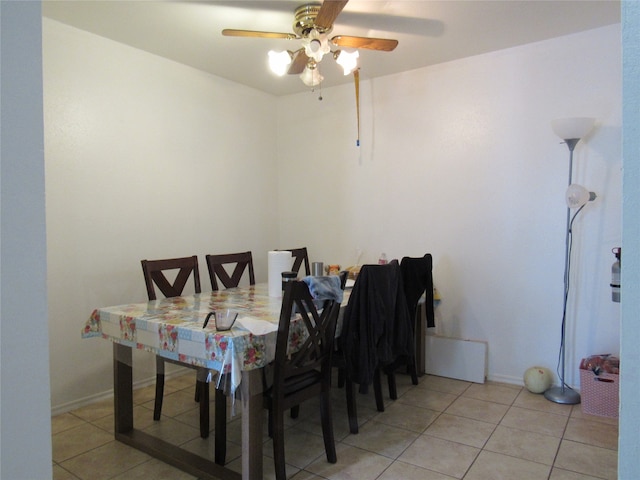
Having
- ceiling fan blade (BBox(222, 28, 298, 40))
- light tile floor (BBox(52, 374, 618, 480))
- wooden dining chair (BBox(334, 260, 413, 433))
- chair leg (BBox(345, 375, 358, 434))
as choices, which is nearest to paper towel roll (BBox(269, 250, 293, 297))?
wooden dining chair (BBox(334, 260, 413, 433))

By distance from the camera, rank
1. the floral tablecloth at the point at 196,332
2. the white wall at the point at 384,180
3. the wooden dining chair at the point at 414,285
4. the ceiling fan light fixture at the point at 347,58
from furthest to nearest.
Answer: the wooden dining chair at the point at 414,285, the white wall at the point at 384,180, the ceiling fan light fixture at the point at 347,58, the floral tablecloth at the point at 196,332

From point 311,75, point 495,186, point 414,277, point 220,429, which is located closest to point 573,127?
point 495,186

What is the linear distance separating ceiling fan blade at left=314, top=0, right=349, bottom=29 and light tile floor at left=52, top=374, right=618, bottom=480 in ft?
7.39

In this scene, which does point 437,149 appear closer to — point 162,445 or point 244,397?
point 244,397

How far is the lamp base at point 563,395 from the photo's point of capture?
2914mm

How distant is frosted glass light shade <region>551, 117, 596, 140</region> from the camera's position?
2787 mm

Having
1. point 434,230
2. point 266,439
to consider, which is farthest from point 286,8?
point 266,439

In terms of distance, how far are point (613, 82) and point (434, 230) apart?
1.59 metres

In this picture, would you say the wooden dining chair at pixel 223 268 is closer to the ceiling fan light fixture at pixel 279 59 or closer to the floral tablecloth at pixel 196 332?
the floral tablecloth at pixel 196 332

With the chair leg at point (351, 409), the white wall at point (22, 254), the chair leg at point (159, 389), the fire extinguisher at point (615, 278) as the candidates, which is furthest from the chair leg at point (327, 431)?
the fire extinguisher at point (615, 278)

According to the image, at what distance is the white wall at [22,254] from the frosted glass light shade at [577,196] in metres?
2.98

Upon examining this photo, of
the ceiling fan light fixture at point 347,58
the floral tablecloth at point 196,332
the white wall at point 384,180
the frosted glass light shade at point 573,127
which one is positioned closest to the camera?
the floral tablecloth at point 196,332

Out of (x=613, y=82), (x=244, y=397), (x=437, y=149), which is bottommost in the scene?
(x=244, y=397)

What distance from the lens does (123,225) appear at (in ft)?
10.4
